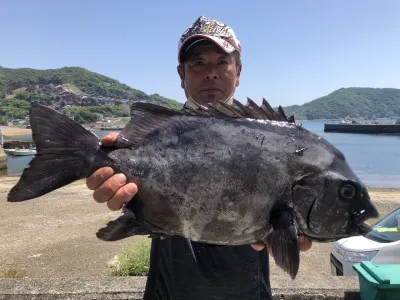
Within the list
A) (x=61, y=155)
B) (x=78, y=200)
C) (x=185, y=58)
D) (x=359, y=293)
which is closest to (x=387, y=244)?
(x=359, y=293)

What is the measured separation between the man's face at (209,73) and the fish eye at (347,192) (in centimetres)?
152

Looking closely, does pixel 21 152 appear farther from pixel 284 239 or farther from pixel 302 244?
pixel 284 239

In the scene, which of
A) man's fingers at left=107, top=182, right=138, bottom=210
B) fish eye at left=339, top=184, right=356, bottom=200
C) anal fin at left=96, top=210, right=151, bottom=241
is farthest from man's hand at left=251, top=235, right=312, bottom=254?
man's fingers at left=107, top=182, right=138, bottom=210

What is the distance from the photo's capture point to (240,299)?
2947mm

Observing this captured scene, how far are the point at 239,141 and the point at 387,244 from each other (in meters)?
6.60

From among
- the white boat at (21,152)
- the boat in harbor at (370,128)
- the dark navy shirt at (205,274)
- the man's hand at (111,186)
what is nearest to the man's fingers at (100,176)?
the man's hand at (111,186)

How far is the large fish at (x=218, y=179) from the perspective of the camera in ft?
7.61

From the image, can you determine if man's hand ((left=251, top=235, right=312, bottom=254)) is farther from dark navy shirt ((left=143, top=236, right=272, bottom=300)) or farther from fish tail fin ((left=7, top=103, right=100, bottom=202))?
fish tail fin ((left=7, top=103, right=100, bottom=202))

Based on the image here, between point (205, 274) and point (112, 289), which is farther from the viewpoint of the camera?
point (112, 289)

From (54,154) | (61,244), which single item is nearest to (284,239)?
(54,154)

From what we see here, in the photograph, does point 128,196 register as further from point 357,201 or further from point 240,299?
point 357,201

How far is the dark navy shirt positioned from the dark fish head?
0.80 meters

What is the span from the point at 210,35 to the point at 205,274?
2195mm

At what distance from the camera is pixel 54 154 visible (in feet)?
7.82
